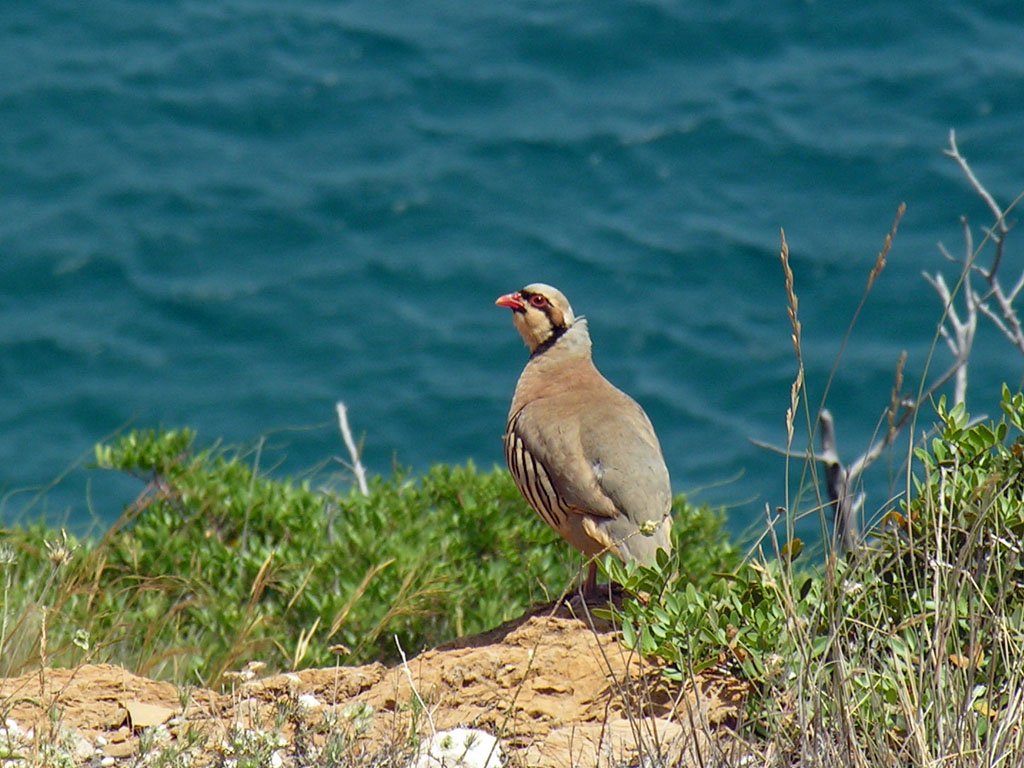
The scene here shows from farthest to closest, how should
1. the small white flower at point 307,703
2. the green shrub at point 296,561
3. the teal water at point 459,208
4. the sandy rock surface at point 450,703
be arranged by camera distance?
the teal water at point 459,208 < the green shrub at point 296,561 < the small white flower at point 307,703 < the sandy rock surface at point 450,703

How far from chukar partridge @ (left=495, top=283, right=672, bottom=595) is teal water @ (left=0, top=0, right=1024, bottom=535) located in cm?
775

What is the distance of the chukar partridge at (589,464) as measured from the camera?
557cm

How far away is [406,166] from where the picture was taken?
56.4 ft

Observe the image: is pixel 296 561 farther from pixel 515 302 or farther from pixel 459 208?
pixel 459 208

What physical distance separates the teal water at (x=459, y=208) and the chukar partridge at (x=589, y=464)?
7749 millimetres

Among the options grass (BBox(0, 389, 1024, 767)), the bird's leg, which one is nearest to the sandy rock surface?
grass (BBox(0, 389, 1024, 767))

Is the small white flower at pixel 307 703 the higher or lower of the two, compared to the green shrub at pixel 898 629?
lower

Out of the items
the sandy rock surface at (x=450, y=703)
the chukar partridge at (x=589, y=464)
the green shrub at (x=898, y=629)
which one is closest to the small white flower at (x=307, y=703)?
the sandy rock surface at (x=450, y=703)

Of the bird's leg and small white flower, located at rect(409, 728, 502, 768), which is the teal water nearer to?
the bird's leg

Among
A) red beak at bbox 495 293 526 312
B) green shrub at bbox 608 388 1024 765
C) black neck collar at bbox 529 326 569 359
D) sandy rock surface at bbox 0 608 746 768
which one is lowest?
sandy rock surface at bbox 0 608 746 768

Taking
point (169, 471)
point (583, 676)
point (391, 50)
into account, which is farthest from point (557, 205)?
point (583, 676)

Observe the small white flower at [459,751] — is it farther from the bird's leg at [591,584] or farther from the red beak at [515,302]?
the red beak at [515,302]

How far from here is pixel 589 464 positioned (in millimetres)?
5688

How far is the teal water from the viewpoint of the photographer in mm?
15312
